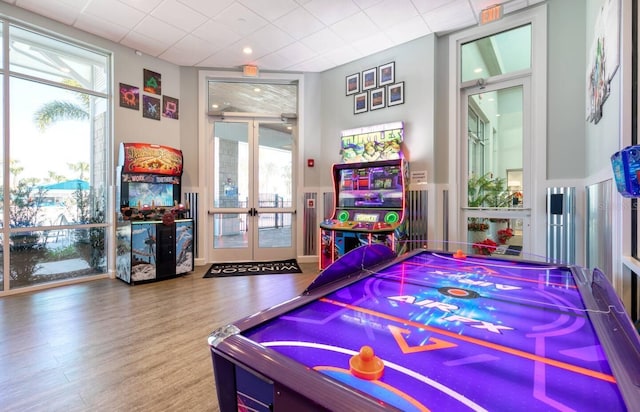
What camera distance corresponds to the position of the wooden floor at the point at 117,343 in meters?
1.81

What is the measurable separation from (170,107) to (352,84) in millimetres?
3009

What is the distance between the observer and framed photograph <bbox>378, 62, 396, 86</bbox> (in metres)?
4.65

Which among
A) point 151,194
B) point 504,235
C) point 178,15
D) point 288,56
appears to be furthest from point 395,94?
point 151,194

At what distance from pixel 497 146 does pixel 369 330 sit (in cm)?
397

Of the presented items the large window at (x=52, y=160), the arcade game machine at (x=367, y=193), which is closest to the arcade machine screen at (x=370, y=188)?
the arcade game machine at (x=367, y=193)

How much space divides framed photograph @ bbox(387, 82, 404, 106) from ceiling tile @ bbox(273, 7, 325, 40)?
53.1 inches

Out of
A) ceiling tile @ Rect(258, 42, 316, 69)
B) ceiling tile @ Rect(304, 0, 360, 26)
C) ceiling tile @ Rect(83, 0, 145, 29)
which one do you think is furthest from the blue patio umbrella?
ceiling tile @ Rect(304, 0, 360, 26)

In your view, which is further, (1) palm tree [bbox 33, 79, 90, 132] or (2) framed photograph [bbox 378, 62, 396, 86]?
(2) framed photograph [bbox 378, 62, 396, 86]

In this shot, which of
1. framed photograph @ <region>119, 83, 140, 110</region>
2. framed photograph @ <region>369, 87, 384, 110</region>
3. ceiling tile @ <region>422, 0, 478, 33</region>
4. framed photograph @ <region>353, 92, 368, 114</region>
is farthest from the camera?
framed photograph @ <region>353, 92, 368, 114</region>

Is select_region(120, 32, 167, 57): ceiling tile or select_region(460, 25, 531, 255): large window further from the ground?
select_region(120, 32, 167, 57): ceiling tile

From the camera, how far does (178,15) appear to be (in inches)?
149

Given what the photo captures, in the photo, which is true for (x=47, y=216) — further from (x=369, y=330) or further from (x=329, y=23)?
(x=369, y=330)

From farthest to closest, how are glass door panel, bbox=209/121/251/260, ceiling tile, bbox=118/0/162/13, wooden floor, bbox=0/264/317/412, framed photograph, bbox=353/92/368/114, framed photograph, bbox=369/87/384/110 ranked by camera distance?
glass door panel, bbox=209/121/251/260, framed photograph, bbox=353/92/368/114, framed photograph, bbox=369/87/384/110, ceiling tile, bbox=118/0/162/13, wooden floor, bbox=0/264/317/412

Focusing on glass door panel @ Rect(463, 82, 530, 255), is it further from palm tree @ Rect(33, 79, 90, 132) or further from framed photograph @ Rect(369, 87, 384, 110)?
palm tree @ Rect(33, 79, 90, 132)
